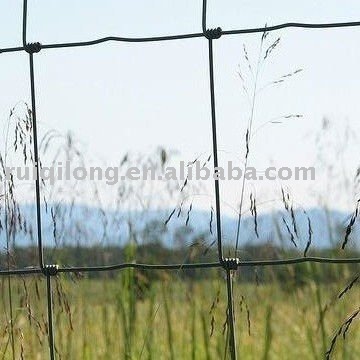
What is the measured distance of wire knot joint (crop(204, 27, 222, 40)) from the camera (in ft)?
4.33

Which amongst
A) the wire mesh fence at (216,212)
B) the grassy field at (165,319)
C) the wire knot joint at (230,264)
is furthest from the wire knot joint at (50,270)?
the wire knot joint at (230,264)

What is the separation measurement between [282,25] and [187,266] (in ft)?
1.15

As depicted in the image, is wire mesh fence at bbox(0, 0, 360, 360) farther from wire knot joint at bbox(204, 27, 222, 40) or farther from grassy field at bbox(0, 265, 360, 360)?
grassy field at bbox(0, 265, 360, 360)

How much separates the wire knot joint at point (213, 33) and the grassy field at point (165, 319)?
0.39m

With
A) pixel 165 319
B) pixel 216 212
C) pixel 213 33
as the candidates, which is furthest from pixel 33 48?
pixel 165 319

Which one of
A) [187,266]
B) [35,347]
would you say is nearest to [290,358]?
[35,347]

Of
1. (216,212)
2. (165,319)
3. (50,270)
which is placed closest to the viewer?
(216,212)

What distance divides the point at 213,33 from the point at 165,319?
0.87 metres

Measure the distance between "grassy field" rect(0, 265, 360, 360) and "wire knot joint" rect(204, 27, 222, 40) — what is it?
0.39 metres

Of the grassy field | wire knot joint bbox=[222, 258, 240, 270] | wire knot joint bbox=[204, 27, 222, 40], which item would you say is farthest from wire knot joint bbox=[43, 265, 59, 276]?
wire knot joint bbox=[204, 27, 222, 40]

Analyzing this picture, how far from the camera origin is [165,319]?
2039 mm

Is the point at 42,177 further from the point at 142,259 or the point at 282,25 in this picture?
the point at 142,259

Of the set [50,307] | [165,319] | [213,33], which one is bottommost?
[165,319]

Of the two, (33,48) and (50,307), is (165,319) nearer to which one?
(50,307)
